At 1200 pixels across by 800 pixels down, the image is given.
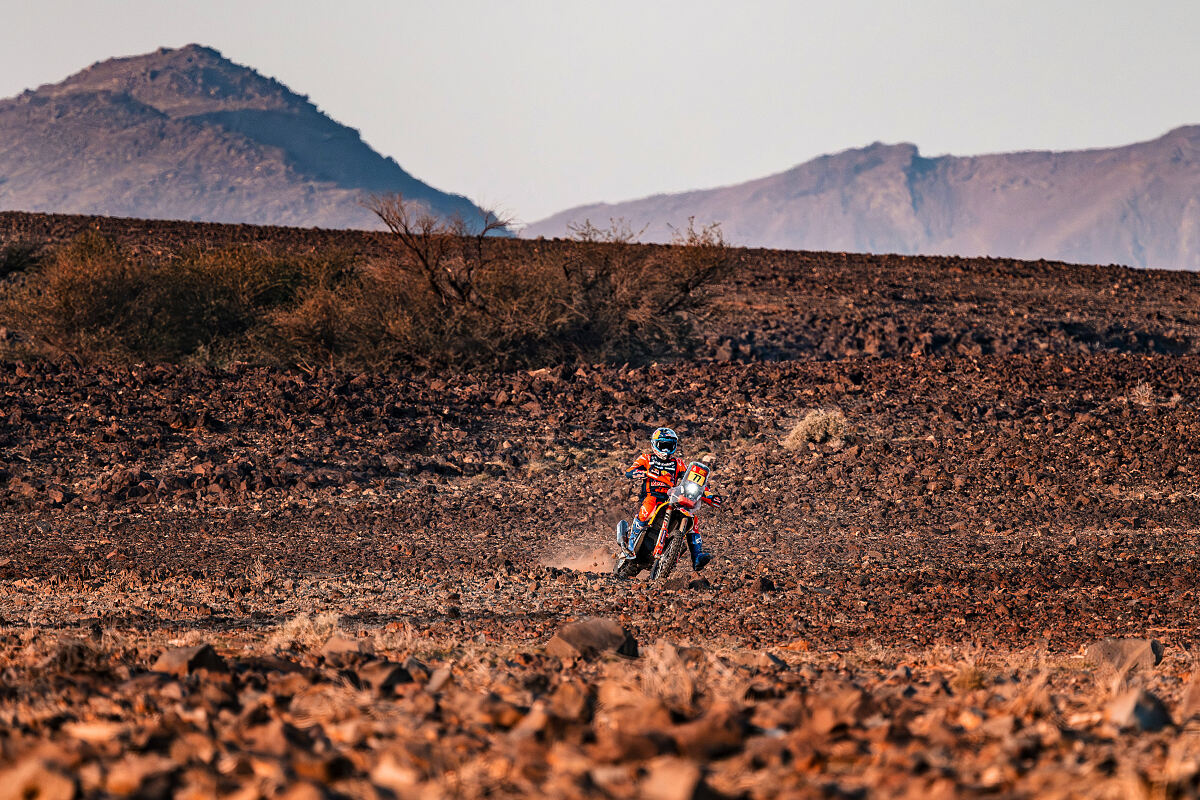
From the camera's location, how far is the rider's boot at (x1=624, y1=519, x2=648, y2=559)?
32.5ft

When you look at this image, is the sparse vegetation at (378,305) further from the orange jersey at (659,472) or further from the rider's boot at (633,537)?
the orange jersey at (659,472)

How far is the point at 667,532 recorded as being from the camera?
385 inches

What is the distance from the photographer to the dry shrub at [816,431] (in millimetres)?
14688

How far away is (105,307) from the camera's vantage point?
68.3 ft

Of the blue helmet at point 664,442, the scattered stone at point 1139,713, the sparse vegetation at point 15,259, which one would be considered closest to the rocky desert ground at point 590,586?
the scattered stone at point 1139,713

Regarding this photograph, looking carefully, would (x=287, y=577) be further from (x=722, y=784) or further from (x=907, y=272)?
(x=907, y=272)

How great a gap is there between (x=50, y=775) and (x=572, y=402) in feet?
42.8

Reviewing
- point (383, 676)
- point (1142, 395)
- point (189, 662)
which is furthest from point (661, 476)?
point (1142, 395)

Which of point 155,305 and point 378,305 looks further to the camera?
point 155,305

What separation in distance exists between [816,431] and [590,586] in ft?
19.2

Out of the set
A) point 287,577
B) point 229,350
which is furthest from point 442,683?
point 229,350

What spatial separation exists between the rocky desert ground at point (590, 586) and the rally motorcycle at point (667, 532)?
Result: 0.28 metres

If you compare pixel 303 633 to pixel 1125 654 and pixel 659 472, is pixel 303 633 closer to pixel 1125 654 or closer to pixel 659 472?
pixel 659 472

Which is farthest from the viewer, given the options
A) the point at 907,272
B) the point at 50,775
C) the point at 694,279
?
the point at 907,272
